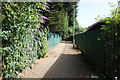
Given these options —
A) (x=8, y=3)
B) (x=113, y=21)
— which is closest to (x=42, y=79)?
(x=8, y=3)

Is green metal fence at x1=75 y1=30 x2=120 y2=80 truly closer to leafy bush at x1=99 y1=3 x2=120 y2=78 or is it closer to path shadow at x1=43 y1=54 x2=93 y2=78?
leafy bush at x1=99 y1=3 x2=120 y2=78

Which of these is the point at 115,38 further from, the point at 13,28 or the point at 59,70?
the point at 59,70

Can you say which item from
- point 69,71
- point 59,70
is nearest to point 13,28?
point 59,70

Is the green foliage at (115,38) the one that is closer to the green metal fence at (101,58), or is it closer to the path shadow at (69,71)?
the green metal fence at (101,58)

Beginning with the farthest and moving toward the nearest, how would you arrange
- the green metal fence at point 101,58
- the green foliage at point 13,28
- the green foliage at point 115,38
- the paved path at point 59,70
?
the paved path at point 59,70, the green metal fence at point 101,58, the green foliage at point 13,28, the green foliage at point 115,38

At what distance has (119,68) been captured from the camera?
215 centimetres

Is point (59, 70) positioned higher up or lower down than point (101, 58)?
lower down

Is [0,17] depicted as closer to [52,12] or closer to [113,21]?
[113,21]

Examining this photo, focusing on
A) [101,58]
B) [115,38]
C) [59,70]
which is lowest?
[59,70]

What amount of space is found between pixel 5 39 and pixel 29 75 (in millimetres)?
2030

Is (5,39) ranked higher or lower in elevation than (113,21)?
lower

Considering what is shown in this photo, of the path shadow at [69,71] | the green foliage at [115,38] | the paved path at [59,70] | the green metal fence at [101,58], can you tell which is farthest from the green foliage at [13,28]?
the green metal fence at [101,58]

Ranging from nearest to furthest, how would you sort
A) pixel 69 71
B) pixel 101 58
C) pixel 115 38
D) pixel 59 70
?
pixel 115 38 → pixel 101 58 → pixel 69 71 → pixel 59 70

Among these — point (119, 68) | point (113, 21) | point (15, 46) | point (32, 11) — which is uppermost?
point (32, 11)
